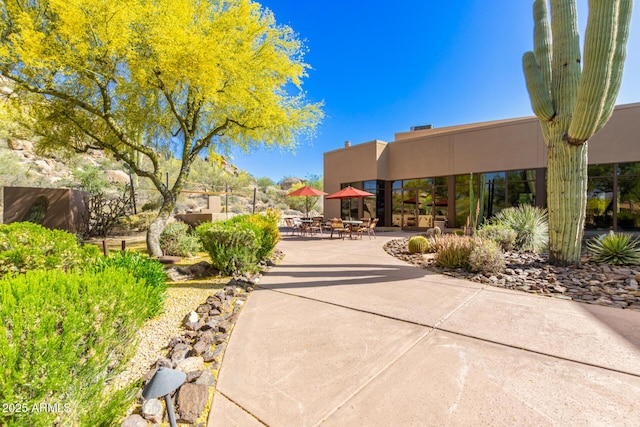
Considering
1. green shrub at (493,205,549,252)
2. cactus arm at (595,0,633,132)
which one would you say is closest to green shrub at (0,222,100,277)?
cactus arm at (595,0,633,132)

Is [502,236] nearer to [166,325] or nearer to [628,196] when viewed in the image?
[628,196]

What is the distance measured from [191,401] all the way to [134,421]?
1.14 ft

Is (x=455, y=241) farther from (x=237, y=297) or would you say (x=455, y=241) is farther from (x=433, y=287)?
(x=237, y=297)

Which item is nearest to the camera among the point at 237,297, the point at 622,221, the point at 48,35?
the point at 237,297

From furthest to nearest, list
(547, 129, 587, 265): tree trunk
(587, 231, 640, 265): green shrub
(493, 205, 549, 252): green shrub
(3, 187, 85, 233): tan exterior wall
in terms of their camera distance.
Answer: (3, 187, 85, 233): tan exterior wall < (493, 205, 549, 252): green shrub < (587, 231, 640, 265): green shrub < (547, 129, 587, 265): tree trunk

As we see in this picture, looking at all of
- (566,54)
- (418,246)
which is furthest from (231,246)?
(566,54)

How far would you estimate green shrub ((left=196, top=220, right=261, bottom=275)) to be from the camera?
5.52m

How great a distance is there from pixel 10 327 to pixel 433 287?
5.00m

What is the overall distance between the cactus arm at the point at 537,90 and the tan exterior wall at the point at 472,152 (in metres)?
8.31

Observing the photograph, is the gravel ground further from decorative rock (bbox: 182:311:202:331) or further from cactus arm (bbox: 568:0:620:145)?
cactus arm (bbox: 568:0:620:145)

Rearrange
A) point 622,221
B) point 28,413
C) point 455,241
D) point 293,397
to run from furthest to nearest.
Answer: point 622,221
point 455,241
point 293,397
point 28,413

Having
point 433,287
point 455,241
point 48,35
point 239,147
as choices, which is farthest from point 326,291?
A: point 48,35

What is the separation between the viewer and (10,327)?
1676 mm

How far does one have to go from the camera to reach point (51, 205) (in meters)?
10.1
